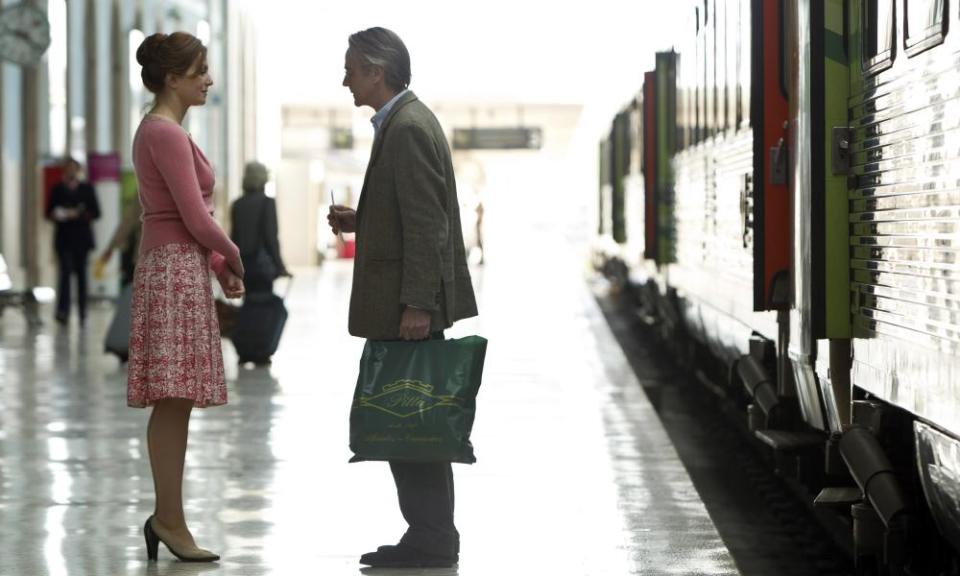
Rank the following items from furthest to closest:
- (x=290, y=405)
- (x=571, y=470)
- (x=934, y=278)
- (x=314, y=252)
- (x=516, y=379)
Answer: (x=314, y=252), (x=516, y=379), (x=290, y=405), (x=571, y=470), (x=934, y=278)

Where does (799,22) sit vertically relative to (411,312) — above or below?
above

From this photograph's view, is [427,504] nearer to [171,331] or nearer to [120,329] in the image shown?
[171,331]

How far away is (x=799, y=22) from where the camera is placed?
235 inches

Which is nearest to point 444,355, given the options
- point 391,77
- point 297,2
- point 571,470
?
point 391,77

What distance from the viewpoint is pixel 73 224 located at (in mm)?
19578

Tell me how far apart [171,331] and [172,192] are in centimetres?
43

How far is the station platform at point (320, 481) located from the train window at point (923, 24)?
1844 mm

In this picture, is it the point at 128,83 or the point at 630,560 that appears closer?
the point at 630,560

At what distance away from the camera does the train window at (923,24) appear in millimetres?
4402

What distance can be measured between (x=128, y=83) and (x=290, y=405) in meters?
19.0

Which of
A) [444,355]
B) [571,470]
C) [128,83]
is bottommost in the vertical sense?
[571,470]

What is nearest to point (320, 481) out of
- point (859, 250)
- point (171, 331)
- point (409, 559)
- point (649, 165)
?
point (409, 559)

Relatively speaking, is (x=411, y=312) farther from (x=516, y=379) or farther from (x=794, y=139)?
(x=516, y=379)

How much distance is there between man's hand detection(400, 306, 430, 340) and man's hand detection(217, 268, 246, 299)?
2.01ft
